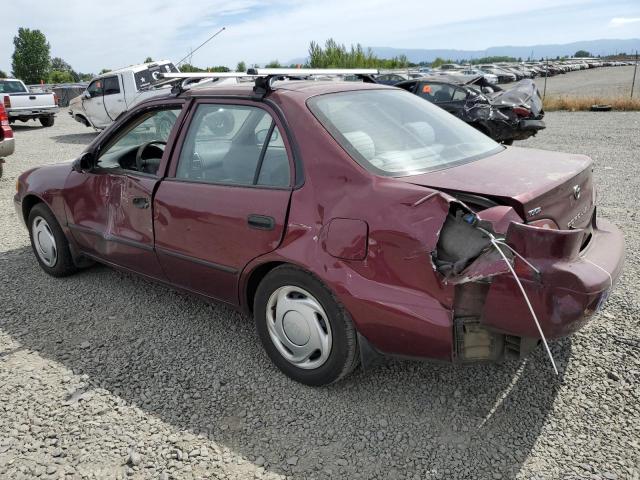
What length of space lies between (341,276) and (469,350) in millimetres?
685

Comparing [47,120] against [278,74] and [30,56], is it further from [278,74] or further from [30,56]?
[30,56]

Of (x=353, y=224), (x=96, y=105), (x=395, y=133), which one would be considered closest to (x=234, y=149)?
(x=395, y=133)

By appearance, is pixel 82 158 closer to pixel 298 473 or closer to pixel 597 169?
pixel 298 473

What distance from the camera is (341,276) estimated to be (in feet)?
8.67

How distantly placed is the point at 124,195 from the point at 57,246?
1.24 meters

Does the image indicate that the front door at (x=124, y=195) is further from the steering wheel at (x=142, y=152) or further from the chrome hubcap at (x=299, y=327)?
the chrome hubcap at (x=299, y=327)

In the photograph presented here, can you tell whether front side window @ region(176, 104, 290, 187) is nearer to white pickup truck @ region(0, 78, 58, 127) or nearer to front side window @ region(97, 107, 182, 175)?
front side window @ region(97, 107, 182, 175)

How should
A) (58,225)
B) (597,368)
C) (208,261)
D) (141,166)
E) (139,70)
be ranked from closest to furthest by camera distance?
(597,368)
(208,261)
(141,166)
(58,225)
(139,70)

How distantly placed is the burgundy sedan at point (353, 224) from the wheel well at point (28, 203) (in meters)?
1.05

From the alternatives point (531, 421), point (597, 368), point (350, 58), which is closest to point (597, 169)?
→ point (597, 368)

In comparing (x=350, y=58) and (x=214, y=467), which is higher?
(x=350, y=58)

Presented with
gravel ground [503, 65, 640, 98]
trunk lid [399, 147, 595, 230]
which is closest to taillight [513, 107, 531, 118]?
trunk lid [399, 147, 595, 230]

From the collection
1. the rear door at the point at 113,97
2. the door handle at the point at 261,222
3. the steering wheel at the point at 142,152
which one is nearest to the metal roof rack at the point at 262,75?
the steering wheel at the point at 142,152

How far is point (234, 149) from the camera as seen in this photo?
10.8ft
